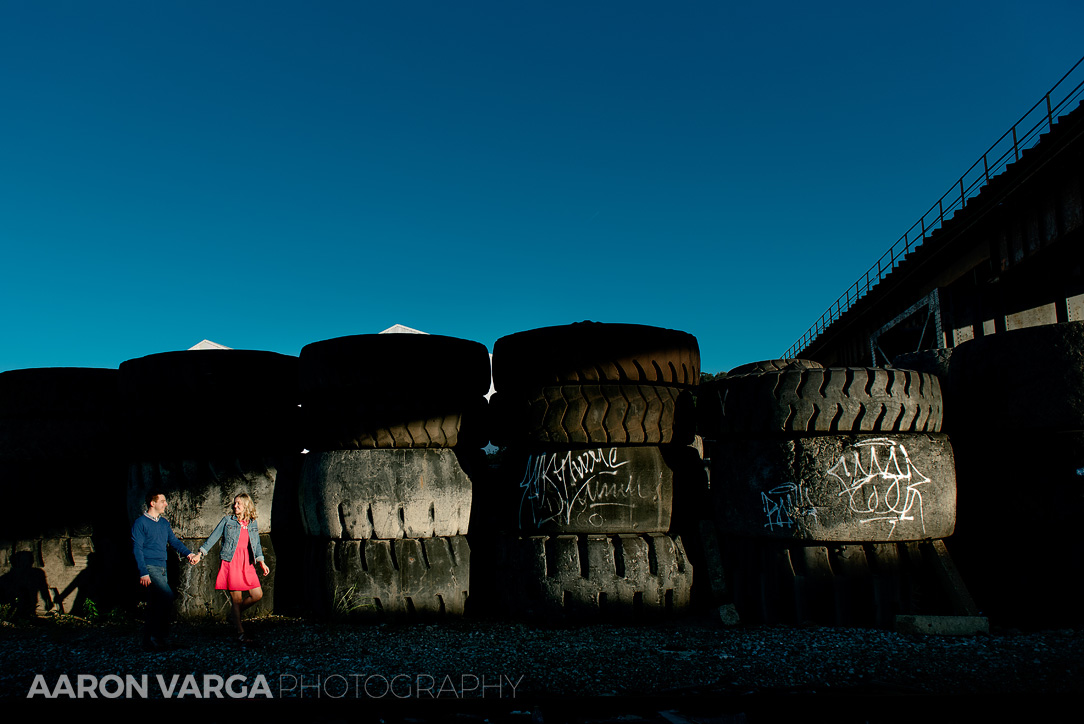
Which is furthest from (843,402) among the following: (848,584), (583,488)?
(583,488)

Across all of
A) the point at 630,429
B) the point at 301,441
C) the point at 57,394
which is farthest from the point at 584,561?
the point at 57,394

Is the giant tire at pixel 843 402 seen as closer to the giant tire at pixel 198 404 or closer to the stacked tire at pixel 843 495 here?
the stacked tire at pixel 843 495

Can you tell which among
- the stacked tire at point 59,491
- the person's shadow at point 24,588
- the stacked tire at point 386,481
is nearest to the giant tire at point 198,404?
the stacked tire at point 386,481

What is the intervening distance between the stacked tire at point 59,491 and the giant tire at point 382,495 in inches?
89.2

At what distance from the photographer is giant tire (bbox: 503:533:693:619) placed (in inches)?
184

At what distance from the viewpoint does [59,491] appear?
576 centimetres

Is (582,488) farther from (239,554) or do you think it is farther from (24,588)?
(24,588)

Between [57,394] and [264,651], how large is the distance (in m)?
3.50

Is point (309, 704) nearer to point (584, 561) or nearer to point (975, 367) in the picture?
point (584, 561)

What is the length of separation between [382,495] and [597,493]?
1615 mm

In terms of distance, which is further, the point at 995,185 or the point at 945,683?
the point at 995,185

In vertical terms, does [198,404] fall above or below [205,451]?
above

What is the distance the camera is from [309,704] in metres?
3.00

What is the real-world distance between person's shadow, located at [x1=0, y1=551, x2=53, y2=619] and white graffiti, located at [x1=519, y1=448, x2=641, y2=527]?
14.1ft
